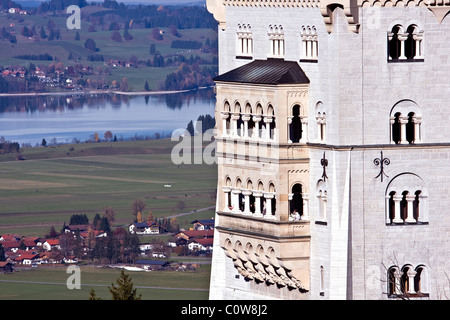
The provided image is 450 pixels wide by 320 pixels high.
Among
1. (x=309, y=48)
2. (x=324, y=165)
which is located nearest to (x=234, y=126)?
(x=309, y=48)

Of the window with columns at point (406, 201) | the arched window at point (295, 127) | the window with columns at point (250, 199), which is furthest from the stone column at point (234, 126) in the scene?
the window with columns at point (406, 201)

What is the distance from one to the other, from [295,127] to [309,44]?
7.64ft

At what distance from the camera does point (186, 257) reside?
622 feet

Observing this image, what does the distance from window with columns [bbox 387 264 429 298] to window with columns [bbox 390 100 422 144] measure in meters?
3.48

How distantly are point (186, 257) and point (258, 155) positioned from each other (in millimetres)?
143119

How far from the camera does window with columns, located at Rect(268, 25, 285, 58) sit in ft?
155

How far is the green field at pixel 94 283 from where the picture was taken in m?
151

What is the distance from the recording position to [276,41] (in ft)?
156

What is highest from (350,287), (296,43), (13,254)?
(296,43)

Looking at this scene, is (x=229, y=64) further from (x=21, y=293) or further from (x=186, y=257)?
(x=186, y=257)

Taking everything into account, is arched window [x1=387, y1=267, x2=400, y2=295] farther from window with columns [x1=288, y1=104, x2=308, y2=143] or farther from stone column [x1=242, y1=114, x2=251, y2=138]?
stone column [x1=242, y1=114, x2=251, y2=138]

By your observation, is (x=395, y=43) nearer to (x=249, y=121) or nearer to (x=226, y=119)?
(x=249, y=121)

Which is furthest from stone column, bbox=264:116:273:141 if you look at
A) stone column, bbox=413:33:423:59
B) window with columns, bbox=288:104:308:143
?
stone column, bbox=413:33:423:59
